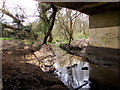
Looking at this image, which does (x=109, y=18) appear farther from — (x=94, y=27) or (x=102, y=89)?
(x=102, y=89)

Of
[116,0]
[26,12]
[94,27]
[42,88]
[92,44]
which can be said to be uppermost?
[26,12]

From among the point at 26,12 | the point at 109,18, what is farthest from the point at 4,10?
the point at 109,18

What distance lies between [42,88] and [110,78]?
2.47m

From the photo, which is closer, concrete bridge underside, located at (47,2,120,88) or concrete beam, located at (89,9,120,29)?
concrete bridge underside, located at (47,2,120,88)

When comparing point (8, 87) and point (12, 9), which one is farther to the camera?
point (12, 9)

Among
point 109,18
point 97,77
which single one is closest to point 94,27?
point 109,18

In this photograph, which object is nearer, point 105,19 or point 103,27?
point 105,19

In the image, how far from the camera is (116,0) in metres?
5.62

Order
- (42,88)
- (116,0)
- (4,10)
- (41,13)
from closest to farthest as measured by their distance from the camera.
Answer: (42,88), (116,0), (4,10), (41,13)

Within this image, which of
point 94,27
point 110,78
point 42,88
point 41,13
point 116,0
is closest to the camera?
point 42,88

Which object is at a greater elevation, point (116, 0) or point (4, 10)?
point (4, 10)

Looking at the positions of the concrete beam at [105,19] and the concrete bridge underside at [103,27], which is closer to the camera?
the concrete bridge underside at [103,27]

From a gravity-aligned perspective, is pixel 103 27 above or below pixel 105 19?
below

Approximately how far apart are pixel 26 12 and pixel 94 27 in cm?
727
